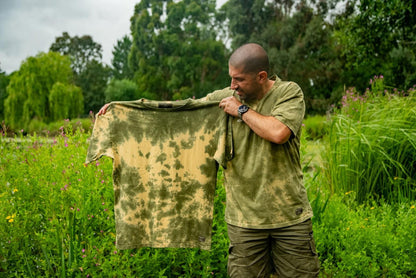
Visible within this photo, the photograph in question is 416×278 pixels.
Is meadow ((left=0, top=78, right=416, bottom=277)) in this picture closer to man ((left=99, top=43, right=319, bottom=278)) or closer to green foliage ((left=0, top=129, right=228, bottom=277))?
green foliage ((left=0, top=129, right=228, bottom=277))

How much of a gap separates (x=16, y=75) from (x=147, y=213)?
30.0 meters

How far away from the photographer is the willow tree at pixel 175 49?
1470 inches

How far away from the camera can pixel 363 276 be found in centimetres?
354

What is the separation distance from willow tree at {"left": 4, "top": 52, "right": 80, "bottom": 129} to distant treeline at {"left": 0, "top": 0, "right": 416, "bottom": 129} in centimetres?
7

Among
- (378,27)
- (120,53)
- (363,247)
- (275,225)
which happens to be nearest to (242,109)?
(275,225)

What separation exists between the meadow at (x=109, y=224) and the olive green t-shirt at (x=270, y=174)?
101 centimetres

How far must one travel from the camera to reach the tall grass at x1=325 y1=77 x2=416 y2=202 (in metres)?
5.52

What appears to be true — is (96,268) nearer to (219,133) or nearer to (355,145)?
(219,133)

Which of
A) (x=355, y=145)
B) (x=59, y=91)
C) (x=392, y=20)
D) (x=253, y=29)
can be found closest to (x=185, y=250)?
(x=355, y=145)

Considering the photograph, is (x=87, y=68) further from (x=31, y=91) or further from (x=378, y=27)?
(x=378, y=27)

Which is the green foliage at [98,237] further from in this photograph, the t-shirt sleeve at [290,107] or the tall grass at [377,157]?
the t-shirt sleeve at [290,107]

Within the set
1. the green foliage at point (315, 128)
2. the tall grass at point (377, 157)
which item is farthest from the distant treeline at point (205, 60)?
the tall grass at point (377, 157)

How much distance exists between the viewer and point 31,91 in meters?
27.7

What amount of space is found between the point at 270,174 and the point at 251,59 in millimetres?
748
